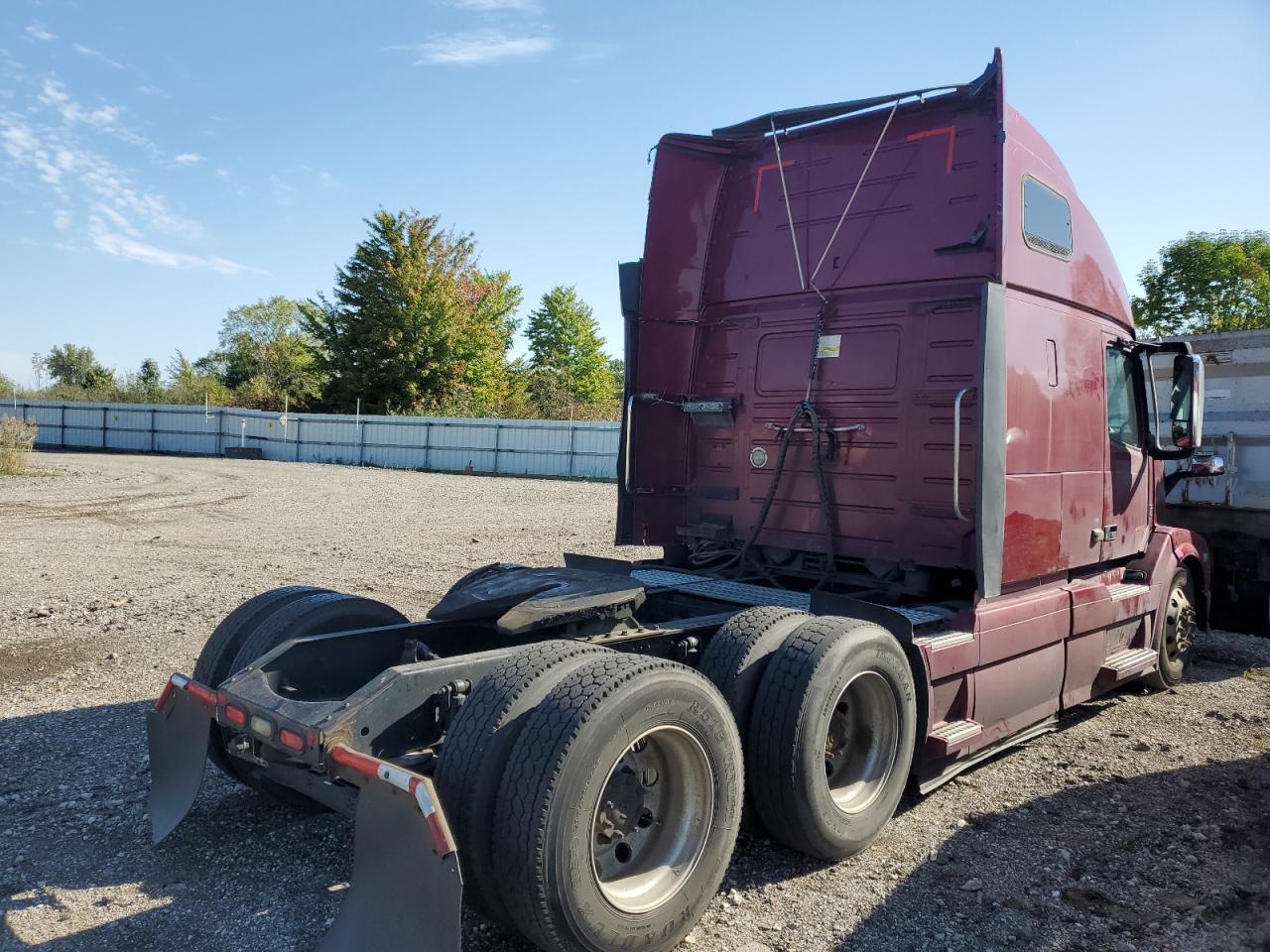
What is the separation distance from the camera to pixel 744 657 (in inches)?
145

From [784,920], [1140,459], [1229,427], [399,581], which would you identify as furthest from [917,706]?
[399,581]

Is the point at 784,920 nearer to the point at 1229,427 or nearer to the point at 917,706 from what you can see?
the point at 917,706

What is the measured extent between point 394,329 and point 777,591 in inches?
1456

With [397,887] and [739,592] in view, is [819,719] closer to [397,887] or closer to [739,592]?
[739,592]

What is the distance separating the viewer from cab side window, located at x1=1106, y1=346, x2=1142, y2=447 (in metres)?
5.68

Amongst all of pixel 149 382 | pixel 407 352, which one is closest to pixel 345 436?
pixel 407 352

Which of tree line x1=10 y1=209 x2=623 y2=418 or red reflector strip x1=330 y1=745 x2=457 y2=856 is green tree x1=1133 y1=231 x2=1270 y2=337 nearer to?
tree line x1=10 y1=209 x2=623 y2=418

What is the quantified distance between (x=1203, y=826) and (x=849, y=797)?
1.75 meters

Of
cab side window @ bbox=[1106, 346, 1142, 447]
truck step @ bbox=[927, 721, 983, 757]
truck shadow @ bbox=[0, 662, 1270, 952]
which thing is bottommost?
truck shadow @ bbox=[0, 662, 1270, 952]

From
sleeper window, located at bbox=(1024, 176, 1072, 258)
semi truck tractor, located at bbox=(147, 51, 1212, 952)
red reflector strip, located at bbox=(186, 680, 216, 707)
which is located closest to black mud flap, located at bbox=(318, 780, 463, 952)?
semi truck tractor, located at bbox=(147, 51, 1212, 952)

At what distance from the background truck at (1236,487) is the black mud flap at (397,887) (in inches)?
284

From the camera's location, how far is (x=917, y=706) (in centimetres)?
420

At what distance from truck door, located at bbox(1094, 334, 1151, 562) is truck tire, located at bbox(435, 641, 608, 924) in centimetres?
398

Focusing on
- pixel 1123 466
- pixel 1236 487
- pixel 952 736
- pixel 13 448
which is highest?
pixel 1123 466
